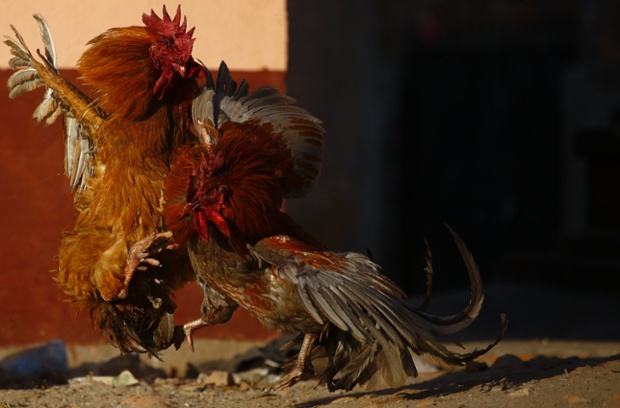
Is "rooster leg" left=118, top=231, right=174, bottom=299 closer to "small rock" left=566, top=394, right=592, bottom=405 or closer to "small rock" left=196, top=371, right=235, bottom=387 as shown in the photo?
"small rock" left=196, top=371, right=235, bottom=387

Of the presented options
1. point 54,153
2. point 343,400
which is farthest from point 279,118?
point 54,153

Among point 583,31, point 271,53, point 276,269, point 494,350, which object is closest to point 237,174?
point 276,269

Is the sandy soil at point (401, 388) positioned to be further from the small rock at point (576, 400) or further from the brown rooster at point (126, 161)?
the brown rooster at point (126, 161)

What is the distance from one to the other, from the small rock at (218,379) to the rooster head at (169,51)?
2017 mm

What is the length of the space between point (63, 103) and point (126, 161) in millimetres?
601

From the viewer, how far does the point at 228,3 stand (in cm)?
682

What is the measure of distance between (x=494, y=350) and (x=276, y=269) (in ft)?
9.60

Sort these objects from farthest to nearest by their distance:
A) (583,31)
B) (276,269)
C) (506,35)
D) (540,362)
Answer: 1. (506,35)
2. (583,31)
3. (540,362)
4. (276,269)

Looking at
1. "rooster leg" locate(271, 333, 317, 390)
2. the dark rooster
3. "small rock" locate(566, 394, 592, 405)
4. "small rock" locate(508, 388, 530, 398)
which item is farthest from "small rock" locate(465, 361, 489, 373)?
"rooster leg" locate(271, 333, 317, 390)

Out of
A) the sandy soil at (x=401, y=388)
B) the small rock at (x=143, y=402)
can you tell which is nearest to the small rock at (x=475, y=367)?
the sandy soil at (x=401, y=388)

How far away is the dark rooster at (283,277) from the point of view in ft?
16.1

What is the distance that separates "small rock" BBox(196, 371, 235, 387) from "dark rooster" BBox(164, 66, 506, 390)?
1239mm

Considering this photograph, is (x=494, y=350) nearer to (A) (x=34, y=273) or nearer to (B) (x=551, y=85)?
(A) (x=34, y=273)

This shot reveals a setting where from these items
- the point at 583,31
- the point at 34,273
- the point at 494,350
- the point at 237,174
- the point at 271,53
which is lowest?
the point at 494,350
